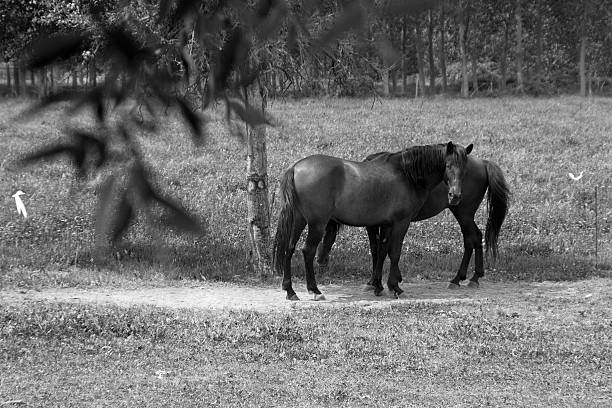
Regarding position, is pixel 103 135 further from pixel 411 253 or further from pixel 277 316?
pixel 411 253

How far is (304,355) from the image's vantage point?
6660 mm

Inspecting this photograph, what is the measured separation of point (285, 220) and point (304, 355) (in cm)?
293

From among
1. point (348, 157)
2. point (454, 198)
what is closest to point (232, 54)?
point (454, 198)

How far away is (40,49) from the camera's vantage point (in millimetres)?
1337

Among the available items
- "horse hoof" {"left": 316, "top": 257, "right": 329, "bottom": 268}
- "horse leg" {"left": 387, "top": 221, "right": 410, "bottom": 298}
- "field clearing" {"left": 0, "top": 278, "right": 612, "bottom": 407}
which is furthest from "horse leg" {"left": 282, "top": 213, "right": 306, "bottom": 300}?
"horse hoof" {"left": 316, "top": 257, "right": 329, "bottom": 268}

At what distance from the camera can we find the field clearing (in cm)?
582

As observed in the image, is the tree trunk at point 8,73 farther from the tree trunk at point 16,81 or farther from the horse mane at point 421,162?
the horse mane at point 421,162

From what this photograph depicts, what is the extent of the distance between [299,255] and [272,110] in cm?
990

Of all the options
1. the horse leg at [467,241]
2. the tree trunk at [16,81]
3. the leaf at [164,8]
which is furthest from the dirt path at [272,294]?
the tree trunk at [16,81]

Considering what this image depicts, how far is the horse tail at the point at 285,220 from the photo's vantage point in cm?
930

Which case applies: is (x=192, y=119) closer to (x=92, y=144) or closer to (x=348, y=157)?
(x=92, y=144)

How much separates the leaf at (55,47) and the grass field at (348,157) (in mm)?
Result: 68

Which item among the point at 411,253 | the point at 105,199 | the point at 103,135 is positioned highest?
the point at 103,135

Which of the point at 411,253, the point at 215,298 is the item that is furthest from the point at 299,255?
the point at 215,298
